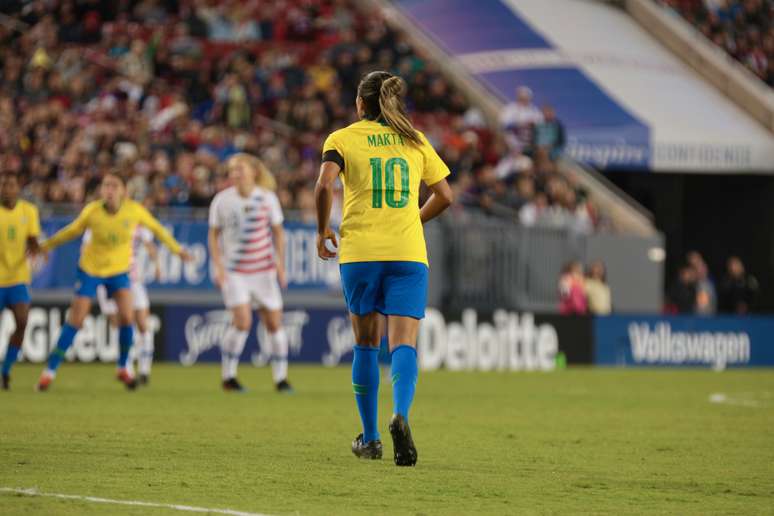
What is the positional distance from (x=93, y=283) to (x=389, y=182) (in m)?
7.62

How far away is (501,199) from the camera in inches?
1078

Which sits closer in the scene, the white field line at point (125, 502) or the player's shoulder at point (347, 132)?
the white field line at point (125, 502)

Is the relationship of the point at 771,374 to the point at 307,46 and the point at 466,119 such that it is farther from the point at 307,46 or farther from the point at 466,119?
the point at 307,46

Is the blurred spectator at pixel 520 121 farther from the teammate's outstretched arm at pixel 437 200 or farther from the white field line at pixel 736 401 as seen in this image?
the teammate's outstretched arm at pixel 437 200

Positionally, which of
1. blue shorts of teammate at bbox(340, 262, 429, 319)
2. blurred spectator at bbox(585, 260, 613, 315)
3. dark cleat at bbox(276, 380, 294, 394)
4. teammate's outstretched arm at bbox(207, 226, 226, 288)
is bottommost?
dark cleat at bbox(276, 380, 294, 394)

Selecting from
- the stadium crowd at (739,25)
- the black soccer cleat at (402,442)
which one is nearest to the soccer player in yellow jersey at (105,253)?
the black soccer cleat at (402,442)

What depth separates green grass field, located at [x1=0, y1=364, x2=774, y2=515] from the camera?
7.75m

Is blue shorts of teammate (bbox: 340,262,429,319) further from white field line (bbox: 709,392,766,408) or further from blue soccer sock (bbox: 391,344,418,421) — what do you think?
white field line (bbox: 709,392,766,408)

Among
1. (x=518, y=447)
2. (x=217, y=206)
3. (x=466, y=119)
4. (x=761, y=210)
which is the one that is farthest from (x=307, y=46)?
(x=518, y=447)

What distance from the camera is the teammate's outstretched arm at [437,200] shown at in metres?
9.49

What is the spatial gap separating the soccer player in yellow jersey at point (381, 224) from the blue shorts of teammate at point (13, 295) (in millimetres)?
7430

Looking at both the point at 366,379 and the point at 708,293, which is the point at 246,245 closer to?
the point at 366,379

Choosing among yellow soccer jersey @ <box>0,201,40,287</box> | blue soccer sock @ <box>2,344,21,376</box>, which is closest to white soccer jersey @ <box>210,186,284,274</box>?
yellow soccer jersey @ <box>0,201,40,287</box>

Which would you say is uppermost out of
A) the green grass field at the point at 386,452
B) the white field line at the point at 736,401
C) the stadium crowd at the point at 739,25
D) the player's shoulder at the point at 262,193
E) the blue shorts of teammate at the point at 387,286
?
the stadium crowd at the point at 739,25
